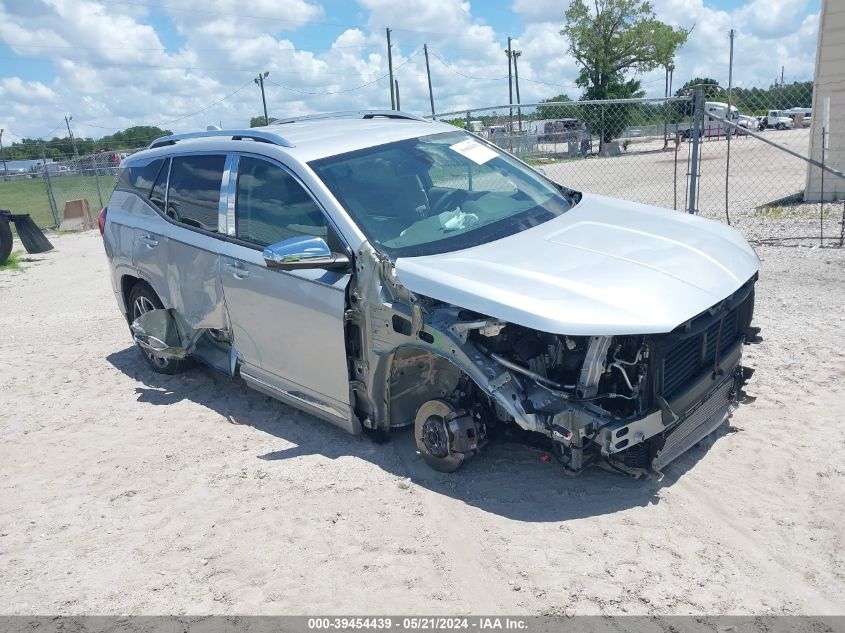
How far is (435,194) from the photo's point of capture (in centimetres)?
464

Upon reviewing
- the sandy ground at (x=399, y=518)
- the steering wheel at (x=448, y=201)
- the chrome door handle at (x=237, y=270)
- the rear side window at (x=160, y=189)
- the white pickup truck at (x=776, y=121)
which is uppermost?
the rear side window at (x=160, y=189)

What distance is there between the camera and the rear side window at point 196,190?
516 centimetres

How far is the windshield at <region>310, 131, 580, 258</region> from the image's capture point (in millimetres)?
4273

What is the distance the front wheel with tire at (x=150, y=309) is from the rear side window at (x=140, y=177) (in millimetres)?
801

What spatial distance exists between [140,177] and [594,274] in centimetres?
427

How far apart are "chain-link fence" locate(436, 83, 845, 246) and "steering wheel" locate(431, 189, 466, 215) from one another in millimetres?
4575

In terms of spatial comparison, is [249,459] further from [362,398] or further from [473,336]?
[473,336]

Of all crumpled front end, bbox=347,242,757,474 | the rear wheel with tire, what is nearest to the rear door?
crumpled front end, bbox=347,242,757,474

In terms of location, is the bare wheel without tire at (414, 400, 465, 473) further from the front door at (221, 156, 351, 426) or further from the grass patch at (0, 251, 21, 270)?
the grass patch at (0, 251, 21, 270)

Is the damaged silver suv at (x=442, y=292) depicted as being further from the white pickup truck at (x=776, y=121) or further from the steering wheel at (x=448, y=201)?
the white pickup truck at (x=776, y=121)

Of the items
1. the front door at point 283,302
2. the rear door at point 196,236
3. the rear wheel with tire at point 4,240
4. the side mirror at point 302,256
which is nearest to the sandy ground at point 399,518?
the front door at point 283,302

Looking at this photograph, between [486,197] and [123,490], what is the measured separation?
2927 millimetres

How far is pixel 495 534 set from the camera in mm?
3631

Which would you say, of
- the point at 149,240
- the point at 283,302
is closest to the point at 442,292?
the point at 283,302
